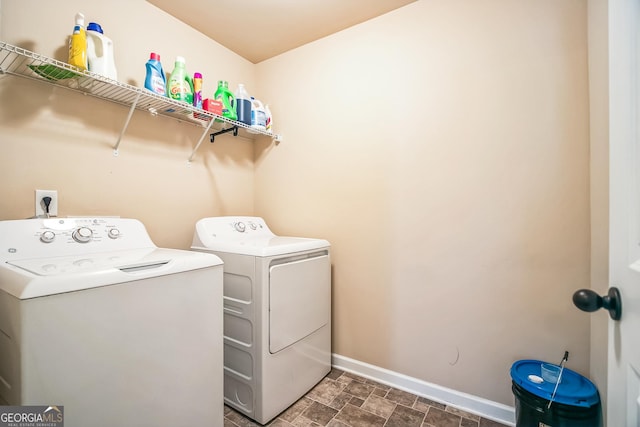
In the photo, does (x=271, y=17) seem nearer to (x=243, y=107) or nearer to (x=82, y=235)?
(x=243, y=107)

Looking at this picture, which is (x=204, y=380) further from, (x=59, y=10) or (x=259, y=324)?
(x=59, y=10)

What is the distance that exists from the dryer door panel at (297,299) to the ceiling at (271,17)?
5.29ft

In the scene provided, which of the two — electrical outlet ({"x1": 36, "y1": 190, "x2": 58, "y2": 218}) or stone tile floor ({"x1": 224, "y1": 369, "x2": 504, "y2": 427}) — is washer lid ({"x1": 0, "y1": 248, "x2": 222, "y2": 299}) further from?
stone tile floor ({"x1": 224, "y1": 369, "x2": 504, "y2": 427})

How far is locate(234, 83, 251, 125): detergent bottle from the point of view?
1949 mm

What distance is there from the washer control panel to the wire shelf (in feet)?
1.65

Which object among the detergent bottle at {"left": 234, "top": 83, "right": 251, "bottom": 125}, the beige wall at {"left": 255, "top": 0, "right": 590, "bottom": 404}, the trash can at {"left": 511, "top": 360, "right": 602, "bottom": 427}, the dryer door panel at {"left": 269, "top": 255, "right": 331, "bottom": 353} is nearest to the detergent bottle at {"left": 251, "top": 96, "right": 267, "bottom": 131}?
the detergent bottle at {"left": 234, "top": 83, "right": 251, "bottom": 125}

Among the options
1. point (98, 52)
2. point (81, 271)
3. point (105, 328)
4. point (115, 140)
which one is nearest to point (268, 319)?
point (105, 328)

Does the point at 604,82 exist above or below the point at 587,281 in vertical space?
above

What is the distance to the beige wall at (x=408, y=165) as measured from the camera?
51.1 inches

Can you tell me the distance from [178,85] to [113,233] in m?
0.91

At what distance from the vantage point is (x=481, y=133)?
4.91 feet

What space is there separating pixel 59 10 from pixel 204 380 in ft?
6.15

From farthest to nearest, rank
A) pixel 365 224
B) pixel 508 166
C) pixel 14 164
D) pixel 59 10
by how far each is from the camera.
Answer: pixel 365 224 < pixel 508 166 < pixel 59 10 < pixel 14 164

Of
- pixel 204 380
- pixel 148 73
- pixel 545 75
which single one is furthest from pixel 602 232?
pixel 148 73
